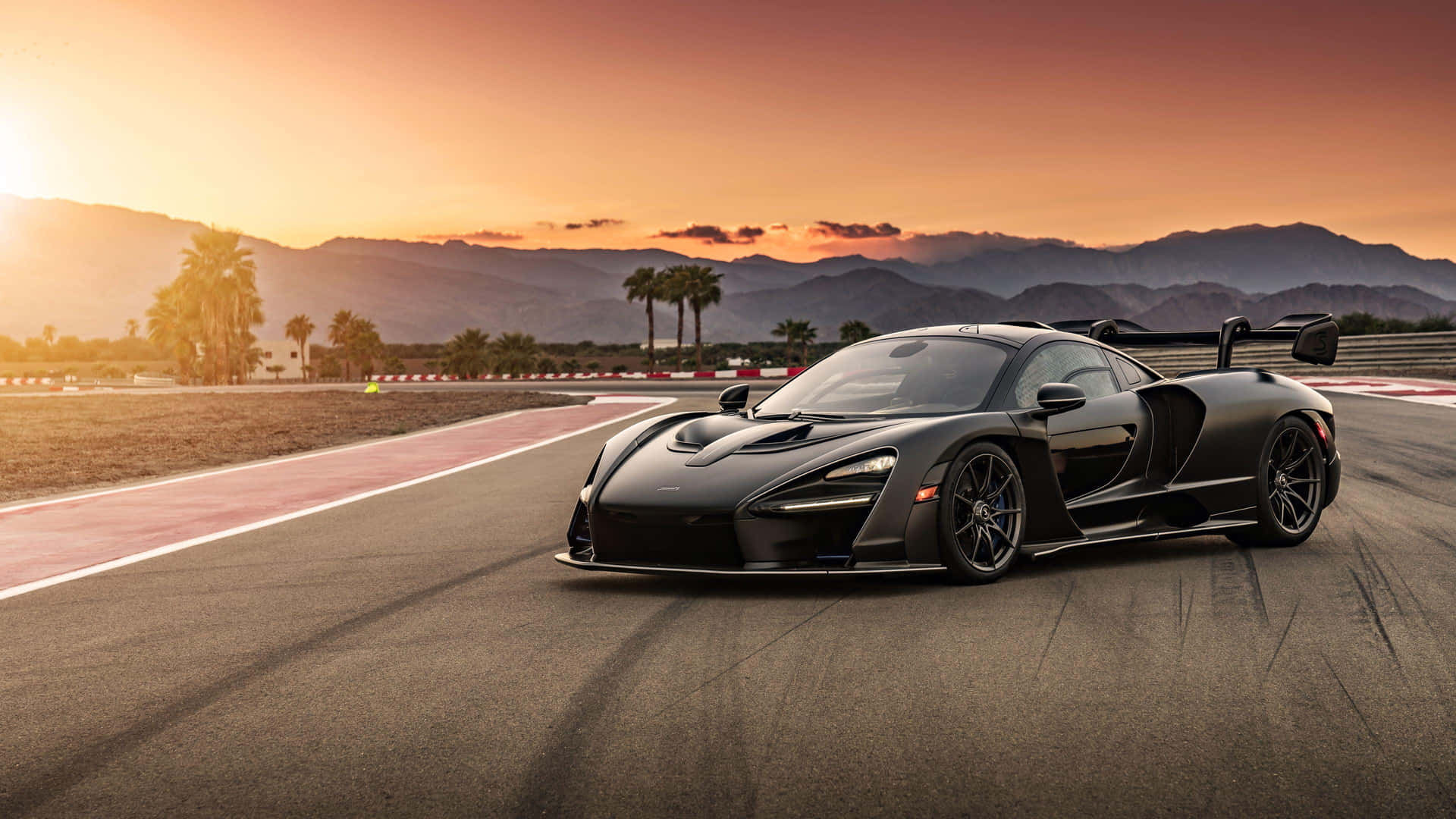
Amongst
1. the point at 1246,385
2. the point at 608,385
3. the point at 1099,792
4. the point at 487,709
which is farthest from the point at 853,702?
the point at 608,385

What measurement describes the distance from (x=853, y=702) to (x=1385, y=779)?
1.63m

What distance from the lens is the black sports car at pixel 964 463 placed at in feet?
18.4

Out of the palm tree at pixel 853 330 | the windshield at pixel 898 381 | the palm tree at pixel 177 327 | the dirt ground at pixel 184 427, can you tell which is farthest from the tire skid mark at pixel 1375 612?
the palm tree at pixel 853 330

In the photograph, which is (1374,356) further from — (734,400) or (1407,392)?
(734,400)

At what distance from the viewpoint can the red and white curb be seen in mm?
22922

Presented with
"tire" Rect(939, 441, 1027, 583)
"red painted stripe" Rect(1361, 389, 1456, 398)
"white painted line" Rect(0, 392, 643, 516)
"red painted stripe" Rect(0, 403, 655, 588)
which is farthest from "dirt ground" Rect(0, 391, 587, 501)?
"red painted stripe" Rect(1361, 389, 1456, 398)

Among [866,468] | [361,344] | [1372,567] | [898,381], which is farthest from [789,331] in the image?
[866,468]

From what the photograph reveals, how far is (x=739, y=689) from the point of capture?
426cm

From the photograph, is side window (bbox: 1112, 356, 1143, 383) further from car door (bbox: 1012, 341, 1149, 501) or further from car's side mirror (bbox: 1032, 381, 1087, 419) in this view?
car's side mirror (bbox: 1032, 381, 1087, 419)

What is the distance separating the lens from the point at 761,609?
5535 millimetres

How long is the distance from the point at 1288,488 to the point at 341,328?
439ft

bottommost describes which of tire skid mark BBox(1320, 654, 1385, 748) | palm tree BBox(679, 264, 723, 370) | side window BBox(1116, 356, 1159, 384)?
tire skid mark BBox(1320, 654, 1385, 748)

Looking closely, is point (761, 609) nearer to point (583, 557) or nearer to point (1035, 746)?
point (583, 557)

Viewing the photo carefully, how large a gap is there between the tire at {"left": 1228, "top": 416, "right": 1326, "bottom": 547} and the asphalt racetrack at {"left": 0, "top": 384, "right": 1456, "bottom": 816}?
13 centimetres
